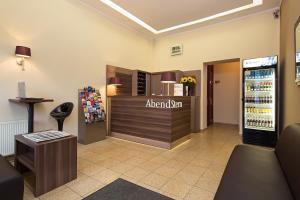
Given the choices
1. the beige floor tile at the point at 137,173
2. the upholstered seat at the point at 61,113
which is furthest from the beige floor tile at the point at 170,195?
the upholstered seat at the point at 61,113

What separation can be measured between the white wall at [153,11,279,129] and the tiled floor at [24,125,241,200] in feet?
8.23

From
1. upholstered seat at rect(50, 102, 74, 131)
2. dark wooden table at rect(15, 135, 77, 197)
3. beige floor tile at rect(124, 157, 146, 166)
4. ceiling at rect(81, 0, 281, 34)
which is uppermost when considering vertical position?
ceiling at rect(81, 0, 281, 34)

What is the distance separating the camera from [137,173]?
2.54m

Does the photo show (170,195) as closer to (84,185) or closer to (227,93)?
(84,185)

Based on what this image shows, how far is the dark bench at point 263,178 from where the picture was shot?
119 cm

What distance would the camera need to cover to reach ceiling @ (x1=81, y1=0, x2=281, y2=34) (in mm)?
4223

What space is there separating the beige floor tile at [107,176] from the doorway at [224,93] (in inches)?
202

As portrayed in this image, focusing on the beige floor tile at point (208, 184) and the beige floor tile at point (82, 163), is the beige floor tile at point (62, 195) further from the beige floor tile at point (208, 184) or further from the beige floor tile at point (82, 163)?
the beige floor tile at point (208, 184)

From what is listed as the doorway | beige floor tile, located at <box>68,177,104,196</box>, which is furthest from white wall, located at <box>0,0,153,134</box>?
the doorway

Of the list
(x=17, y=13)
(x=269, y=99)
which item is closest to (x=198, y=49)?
(x=269, y=99)

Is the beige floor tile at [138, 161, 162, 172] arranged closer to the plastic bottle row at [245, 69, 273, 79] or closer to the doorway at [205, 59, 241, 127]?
the plastic bottle row at [245, 69, 273, 79]

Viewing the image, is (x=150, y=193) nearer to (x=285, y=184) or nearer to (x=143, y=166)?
(x=143, y=166)

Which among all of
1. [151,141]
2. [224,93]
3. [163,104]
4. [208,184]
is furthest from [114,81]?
[224,93]

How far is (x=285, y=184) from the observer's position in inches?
52.7
